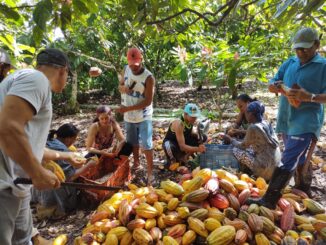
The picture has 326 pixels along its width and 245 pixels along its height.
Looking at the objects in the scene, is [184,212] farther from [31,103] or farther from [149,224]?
[31,103]

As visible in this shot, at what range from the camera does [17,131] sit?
1.60 meters

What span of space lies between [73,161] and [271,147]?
96.0 inches

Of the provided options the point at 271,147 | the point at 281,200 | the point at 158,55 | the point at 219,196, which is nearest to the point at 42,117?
the point at 219,196

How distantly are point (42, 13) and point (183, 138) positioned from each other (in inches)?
127

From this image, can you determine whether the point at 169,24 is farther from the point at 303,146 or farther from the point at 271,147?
the point at 271,147

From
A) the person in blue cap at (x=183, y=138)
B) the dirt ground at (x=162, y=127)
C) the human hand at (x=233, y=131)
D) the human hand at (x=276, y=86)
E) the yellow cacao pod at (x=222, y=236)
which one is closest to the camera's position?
the yellow cacao pod at (x=222, y=236)

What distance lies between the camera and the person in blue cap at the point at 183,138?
4.60 meters

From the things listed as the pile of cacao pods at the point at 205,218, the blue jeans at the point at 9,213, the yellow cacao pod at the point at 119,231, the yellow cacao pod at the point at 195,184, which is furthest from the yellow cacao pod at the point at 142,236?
the blue jeans at the point at 9,213

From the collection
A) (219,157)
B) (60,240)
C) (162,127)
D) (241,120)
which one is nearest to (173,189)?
(60,240)

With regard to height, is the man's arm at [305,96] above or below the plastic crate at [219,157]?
above

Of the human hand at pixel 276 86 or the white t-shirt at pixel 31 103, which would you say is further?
the human hand at pixel 276 86

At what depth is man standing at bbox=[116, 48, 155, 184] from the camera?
170 inches

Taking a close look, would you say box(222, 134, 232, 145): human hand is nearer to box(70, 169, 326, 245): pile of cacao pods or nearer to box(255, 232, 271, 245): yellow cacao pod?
box(70, 169, 326, 245): pile of cacao pods

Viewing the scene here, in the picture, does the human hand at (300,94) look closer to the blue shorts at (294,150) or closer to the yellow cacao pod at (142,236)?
the blue shorts at (294,150)
